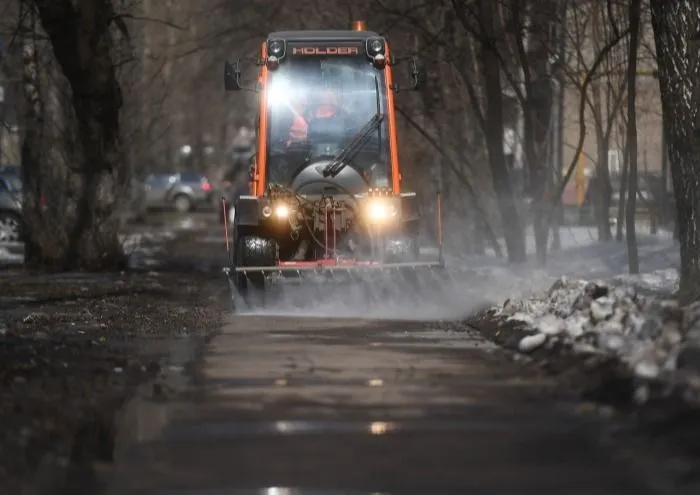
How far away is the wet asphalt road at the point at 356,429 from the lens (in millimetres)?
8328

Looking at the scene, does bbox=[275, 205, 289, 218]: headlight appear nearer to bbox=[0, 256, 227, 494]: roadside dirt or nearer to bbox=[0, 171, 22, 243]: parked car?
bbox=[0, 256, 227, 494]: roadside dirt

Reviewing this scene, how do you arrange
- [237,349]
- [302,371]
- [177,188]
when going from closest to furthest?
[302,371]
[237,349]
[177,188]

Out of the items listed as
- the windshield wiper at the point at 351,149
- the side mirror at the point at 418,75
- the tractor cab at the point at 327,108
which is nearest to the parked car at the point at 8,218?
the tractor cab at the point at 327,108

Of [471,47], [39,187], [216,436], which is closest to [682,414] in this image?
[216,436]

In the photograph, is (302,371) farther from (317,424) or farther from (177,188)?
(177,188)

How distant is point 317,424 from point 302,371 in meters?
2.51

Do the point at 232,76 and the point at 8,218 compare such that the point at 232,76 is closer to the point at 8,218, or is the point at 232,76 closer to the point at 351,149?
the point at 351,149

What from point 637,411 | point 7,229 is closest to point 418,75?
point 637,411

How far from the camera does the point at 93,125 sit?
87.1 ft

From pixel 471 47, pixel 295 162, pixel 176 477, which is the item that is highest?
pixel 471 47

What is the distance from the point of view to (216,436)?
31.7ft

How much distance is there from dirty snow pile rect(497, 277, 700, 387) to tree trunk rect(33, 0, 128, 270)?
11.8 meters

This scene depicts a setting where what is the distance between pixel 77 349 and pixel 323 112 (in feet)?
21.8

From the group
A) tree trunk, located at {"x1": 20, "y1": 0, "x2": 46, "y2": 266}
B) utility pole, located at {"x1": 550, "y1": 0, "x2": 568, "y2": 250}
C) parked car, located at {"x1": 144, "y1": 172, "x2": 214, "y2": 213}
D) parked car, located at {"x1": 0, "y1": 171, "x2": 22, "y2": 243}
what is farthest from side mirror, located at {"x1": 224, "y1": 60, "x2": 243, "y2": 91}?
parked car, located at {"x1": 144, "y1": 172, "x2": 214, "y2": 213}
